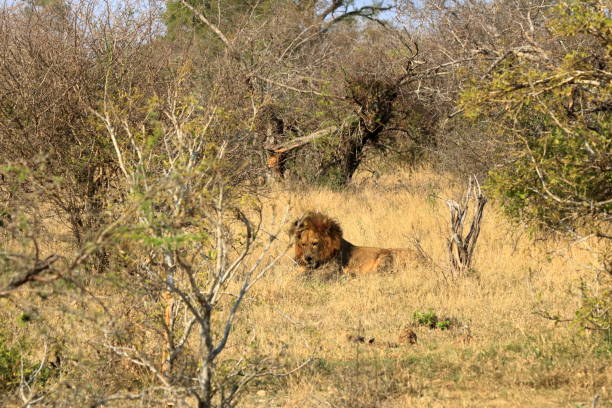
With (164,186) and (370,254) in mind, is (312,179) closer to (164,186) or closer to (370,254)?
(370,254)

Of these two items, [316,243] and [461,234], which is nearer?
[461,234]

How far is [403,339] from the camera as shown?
6.84m

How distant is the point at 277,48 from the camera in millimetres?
15109

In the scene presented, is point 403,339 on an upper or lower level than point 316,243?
lower

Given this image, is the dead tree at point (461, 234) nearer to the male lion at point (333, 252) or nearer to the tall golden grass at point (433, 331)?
the tall golden grass at point (433, 331)

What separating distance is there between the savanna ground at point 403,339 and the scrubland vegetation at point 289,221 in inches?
1.3

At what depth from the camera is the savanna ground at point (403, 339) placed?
5.27 m

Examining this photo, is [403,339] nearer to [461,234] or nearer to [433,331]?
[433,331]

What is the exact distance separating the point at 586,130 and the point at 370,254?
4.59 m

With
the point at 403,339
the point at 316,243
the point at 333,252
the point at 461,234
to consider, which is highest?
the point at 461,234

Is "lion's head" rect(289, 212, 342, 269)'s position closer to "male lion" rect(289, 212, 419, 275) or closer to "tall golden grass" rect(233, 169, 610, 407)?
"male lion" rect(289, 212, 419, 275)

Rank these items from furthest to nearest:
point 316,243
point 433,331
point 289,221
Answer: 1. point 289,221
2. point 316,243
3. point 433,331

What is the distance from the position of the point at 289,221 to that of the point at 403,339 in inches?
140

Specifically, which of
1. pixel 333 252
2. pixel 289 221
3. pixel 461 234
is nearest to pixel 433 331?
pixel 461 234
